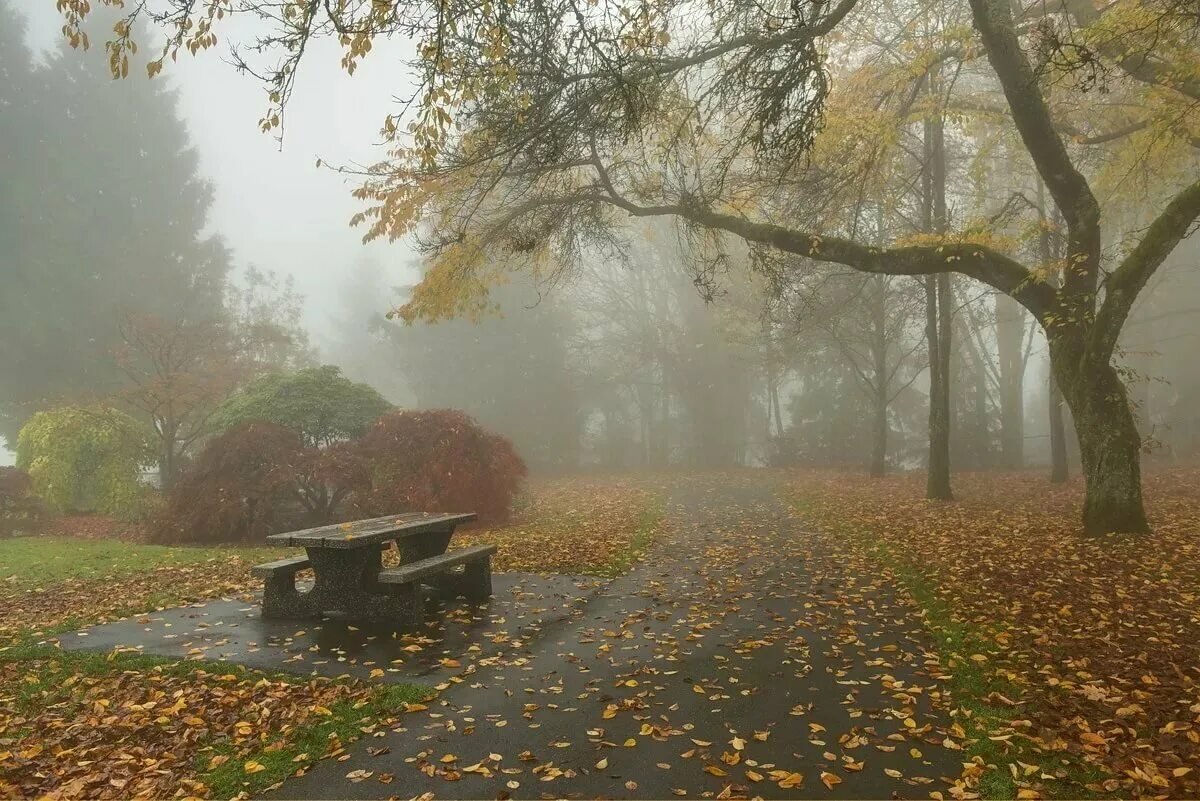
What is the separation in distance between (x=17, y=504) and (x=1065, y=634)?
1862 centimetres

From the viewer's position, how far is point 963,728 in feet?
12.7

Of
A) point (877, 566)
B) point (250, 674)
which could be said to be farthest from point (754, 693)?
point (877, 566)

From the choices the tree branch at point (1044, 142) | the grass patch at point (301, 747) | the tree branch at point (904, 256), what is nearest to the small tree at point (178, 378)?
the tree branch at point (904, 256)

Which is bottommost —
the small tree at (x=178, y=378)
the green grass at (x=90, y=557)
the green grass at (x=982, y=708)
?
the green grass at (x=90, y=557)

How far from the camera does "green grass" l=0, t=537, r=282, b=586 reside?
9.03 m

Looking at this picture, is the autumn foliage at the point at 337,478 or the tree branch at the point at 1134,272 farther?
the autumn foliage at the point at 337,478

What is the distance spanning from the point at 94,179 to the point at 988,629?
104ft

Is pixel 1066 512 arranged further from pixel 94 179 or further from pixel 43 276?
pixel 94 179

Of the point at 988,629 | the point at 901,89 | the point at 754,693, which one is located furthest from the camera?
the point at 901,89

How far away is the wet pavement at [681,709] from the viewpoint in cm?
341

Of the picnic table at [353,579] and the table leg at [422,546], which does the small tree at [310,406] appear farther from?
the picnic table at [353,579]

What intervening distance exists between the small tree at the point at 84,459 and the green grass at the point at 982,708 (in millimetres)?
15804

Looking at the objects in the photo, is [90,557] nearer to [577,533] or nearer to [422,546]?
[422,546]

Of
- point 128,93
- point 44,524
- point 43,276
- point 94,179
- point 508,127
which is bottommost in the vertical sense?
point 44,524
